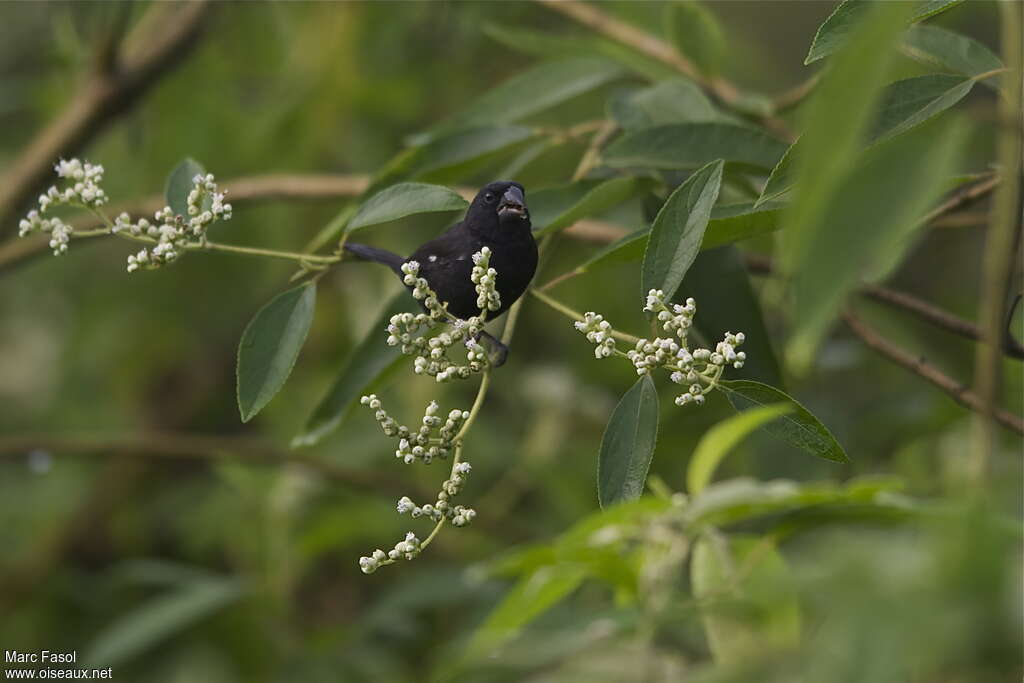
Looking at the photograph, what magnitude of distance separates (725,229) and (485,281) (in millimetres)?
289

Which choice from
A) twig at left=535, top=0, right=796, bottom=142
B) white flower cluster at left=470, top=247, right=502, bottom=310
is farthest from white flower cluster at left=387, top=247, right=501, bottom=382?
twig at left=535, top=0, right=796, bottom=142

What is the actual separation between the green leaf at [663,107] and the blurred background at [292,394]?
17cm

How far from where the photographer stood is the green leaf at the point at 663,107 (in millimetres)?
1389

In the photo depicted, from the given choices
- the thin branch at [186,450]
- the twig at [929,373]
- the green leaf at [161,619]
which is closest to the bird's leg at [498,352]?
the twig at [929,373]

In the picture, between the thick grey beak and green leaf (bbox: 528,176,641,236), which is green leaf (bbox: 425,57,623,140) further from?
the thick grey beak

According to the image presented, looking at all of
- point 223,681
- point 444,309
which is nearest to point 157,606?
point 223,681

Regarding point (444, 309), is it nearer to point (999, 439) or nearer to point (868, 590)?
point (868, 590)

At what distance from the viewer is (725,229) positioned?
3.65 ft

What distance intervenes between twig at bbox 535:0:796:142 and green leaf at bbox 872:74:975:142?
75 centimetres

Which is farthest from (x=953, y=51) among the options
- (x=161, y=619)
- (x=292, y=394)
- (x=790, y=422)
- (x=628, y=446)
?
(x=292, y=394)

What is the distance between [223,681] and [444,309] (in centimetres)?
138

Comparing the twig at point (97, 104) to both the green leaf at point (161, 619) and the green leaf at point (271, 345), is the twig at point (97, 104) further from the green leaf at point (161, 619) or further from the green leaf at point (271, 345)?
the green leaf at point (271, 345)

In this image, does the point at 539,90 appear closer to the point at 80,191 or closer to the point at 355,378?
the point at 355,378

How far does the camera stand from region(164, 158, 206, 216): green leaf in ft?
3.94
